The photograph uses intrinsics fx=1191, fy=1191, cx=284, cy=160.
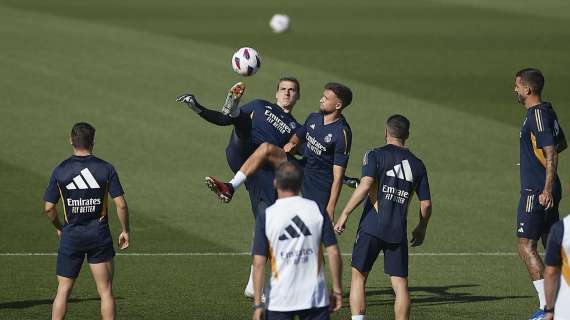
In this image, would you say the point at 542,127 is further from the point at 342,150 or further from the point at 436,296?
the point at 436,296

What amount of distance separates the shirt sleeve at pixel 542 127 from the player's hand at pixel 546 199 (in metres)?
0.53

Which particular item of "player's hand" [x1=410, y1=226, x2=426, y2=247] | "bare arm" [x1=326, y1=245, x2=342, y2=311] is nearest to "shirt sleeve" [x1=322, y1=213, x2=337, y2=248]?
"bare arm" [x1=326, y1=245, x2=342, y2=311]

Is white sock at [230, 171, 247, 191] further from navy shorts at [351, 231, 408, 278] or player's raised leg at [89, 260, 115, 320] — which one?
player's raised leg at [89, 260, 115, 320]

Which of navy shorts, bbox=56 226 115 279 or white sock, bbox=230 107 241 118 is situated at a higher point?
white sock, bbox=230 107 241 118

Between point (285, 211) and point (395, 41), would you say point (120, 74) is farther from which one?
point (285, 211)

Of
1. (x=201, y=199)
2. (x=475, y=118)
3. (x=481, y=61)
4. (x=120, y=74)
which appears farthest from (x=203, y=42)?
(x=201, y=199)

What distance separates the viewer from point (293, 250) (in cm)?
957

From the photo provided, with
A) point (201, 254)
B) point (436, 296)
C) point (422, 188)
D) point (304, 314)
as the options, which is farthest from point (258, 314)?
point (201, 254)

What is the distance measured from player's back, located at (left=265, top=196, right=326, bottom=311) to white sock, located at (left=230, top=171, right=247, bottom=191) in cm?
422

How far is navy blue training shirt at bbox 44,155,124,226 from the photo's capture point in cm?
1170

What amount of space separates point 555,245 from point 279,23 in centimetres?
2927

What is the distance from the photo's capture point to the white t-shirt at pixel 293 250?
9531 mm

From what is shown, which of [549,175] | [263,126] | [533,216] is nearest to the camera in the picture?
[549,175]

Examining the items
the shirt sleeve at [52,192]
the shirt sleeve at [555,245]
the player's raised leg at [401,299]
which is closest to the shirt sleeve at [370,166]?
Answer: the player's raised leg at [401,299]
